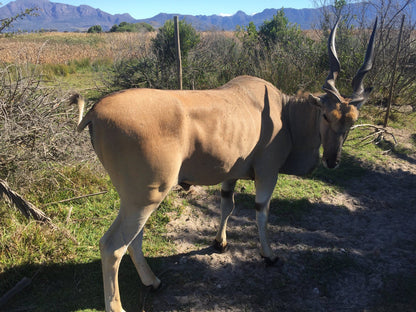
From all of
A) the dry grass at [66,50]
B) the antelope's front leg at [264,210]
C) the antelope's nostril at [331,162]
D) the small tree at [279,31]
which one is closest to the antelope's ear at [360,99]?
the antelope's nostril at [331,162]

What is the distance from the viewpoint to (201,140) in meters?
2.63

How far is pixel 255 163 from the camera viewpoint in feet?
10.5

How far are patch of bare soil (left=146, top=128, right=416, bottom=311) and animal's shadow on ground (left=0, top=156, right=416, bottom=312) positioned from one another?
10mm

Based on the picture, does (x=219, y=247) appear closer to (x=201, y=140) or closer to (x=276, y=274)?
(x=276, y=274)

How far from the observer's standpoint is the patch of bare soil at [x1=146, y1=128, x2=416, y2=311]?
3121 millimetres

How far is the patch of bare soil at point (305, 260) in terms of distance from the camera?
3.12 meters

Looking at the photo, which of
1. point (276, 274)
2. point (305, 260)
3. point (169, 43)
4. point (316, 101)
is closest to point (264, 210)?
point (276, 274)

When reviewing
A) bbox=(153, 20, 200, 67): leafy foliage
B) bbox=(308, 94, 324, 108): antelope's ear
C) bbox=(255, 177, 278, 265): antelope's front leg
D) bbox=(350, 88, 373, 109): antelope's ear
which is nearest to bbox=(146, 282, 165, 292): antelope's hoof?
bbox=(255, 177, 278, 265): antelope's front leg

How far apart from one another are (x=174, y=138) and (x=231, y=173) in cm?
83

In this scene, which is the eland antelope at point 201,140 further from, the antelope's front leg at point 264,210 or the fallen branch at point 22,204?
the fallen branch at point 22,204

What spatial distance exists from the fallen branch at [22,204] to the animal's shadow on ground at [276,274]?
0.58m

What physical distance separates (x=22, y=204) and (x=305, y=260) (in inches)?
128

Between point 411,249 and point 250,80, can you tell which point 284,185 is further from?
point 250,80

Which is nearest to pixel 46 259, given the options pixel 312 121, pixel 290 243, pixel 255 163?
pixel 255 163
